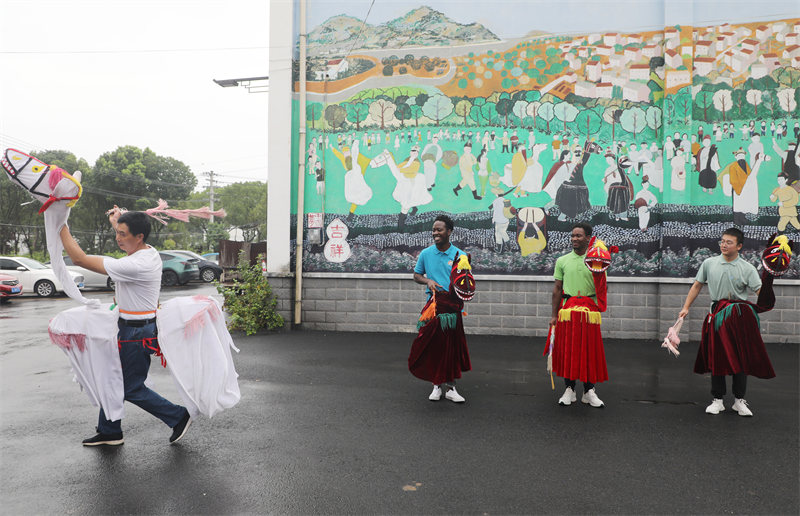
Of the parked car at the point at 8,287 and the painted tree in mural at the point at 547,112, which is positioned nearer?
the painted tree in mural at the point at 547,112

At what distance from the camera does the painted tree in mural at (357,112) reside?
10.4 m

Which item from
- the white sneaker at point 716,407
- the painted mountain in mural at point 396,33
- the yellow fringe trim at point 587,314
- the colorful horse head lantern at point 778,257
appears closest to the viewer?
the colorful horse head lantern at point 778,257

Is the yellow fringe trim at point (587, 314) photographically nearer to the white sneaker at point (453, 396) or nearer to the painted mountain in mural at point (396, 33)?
the white sneaker at point (453, 396)

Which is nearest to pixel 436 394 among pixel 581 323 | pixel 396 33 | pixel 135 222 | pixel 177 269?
pixel 581 323

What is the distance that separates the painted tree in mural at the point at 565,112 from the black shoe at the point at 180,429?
316 inches

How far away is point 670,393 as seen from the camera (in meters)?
6.21

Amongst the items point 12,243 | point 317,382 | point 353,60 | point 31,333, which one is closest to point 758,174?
point 353,60

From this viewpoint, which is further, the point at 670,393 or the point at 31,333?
the point at 31,333

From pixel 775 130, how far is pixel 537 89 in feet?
13.3

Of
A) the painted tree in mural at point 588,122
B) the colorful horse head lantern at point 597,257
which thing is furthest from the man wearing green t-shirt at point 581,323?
the painted tree in mural at point 588,122

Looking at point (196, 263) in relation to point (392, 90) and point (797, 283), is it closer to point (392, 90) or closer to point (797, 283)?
point (392, 90)

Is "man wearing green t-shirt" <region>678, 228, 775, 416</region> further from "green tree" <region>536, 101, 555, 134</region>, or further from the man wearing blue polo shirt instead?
"green tree" <region>536, 101, 555, 134</region>

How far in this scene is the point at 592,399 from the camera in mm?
5645

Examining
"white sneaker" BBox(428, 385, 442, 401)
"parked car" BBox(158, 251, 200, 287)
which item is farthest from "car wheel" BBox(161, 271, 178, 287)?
"white sneaker" BBox(428, 385, 442, 401)
